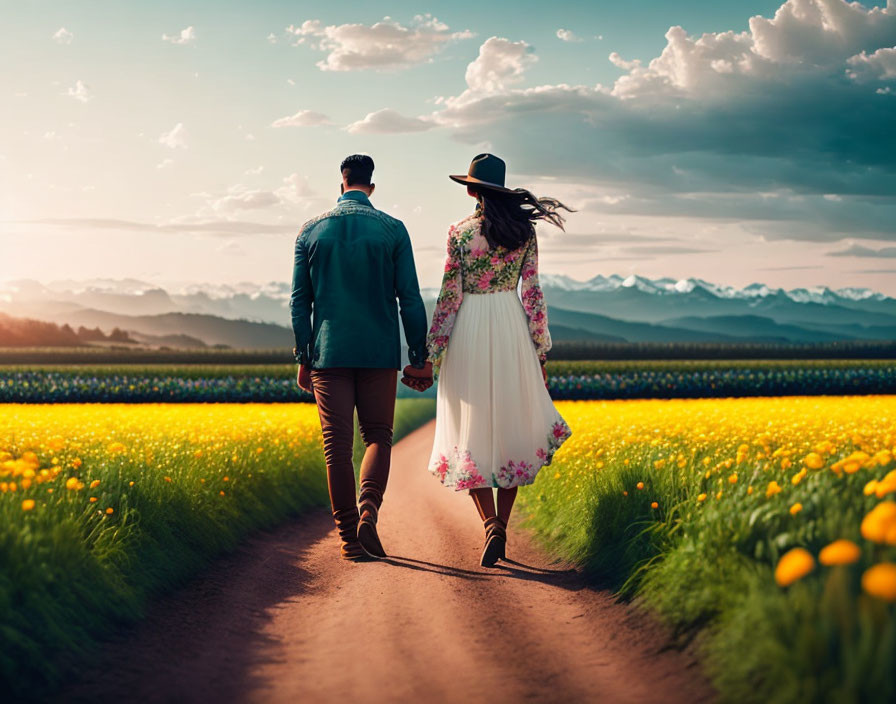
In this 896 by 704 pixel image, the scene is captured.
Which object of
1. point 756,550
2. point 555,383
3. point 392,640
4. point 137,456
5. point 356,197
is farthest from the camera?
point 555,383

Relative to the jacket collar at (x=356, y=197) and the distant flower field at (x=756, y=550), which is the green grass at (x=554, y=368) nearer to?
the distant flower field at (x=756, y=550)

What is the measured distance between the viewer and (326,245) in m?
7.29

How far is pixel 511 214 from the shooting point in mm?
7160

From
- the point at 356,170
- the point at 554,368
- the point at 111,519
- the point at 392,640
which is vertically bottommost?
the point at 392,640

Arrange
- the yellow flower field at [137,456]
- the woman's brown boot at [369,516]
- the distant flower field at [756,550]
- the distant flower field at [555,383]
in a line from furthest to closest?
1. the distant flower field at [555,383]
2. the woman's brown boot at [369,516]
3. the yellow flower field at [137,456]
4. the distant flower field at [756,550]

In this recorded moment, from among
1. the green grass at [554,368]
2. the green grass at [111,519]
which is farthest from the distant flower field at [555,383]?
the green grass at [111,519]

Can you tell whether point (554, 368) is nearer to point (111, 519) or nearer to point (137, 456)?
point (137, 456)

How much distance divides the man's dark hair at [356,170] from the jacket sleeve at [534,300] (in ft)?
5.41

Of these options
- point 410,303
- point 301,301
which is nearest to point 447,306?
point 410,303

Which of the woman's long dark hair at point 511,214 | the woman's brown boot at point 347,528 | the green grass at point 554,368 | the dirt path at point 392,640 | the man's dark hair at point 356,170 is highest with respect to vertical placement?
Result: the man's dark hair at point 356,170

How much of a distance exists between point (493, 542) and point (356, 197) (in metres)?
3.18

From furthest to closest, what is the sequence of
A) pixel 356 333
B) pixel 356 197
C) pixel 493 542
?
pixel 356 197, pixel 356 333, pixel 493 542

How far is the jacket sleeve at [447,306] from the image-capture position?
7145mm

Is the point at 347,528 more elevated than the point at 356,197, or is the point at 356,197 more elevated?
the point at 356,197
